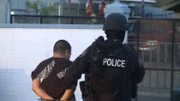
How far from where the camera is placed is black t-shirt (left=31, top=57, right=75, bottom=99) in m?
→ 4.88

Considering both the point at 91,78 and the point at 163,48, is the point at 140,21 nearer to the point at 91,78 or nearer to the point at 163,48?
the point at 163,48

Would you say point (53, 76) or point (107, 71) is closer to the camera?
point (107, 71)

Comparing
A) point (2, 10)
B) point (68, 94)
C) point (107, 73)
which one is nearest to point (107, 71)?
point (107, 73)

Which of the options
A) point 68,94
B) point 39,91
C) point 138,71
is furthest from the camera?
point 39,91

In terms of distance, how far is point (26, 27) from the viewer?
8.49 m

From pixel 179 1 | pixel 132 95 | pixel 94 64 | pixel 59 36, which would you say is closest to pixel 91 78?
pixel 94 64

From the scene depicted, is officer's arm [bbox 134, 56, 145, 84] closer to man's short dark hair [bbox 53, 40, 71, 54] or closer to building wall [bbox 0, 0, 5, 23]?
man's short dark hair [bbox 53, 40, 71, 54]

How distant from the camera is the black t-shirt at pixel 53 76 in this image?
488cm

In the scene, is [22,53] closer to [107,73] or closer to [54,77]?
[54,77]

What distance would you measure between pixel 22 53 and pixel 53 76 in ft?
12.2

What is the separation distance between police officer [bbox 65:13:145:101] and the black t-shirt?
1038 millimetres

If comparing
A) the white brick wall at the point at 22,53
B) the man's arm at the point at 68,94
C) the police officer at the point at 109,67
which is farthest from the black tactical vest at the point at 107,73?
the white brick wall at the point at 22,53

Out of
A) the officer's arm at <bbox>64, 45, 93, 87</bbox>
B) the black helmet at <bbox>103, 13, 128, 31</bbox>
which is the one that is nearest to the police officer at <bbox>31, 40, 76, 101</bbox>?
the officer's arm at <bbox>64, 45, 93, 87</bbox>

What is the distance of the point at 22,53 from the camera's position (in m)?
8.50
